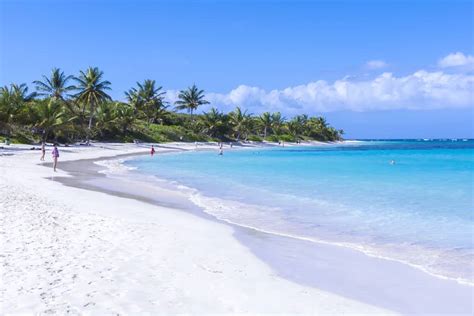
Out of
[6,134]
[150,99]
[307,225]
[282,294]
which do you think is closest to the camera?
[282,294]

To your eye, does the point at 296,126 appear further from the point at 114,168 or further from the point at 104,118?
the point at 114,168

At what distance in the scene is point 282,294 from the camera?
544 centimetres

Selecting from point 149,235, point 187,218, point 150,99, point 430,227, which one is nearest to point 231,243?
point 149,235

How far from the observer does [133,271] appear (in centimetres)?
598

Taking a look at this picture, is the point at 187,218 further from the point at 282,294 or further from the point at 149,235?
the point at 282,294

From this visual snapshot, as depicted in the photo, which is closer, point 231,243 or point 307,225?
point 231,243

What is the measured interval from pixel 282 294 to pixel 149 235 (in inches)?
148

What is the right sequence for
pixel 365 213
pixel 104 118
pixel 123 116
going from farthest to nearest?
1. pixel 123 116
2. pixel 104 118
3. pixel 365 213

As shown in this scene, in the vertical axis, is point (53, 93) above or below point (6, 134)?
above

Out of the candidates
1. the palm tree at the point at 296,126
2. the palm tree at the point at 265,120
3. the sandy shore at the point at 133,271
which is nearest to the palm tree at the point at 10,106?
the sandy shore at the point at 133,271

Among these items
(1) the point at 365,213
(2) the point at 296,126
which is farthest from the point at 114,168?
(2) the point at 296,126

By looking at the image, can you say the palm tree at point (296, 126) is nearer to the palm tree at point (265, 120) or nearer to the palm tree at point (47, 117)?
the palm tree at point (265, 120)

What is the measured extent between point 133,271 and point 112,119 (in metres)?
54.3

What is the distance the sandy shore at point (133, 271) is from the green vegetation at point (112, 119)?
37.7 metres
